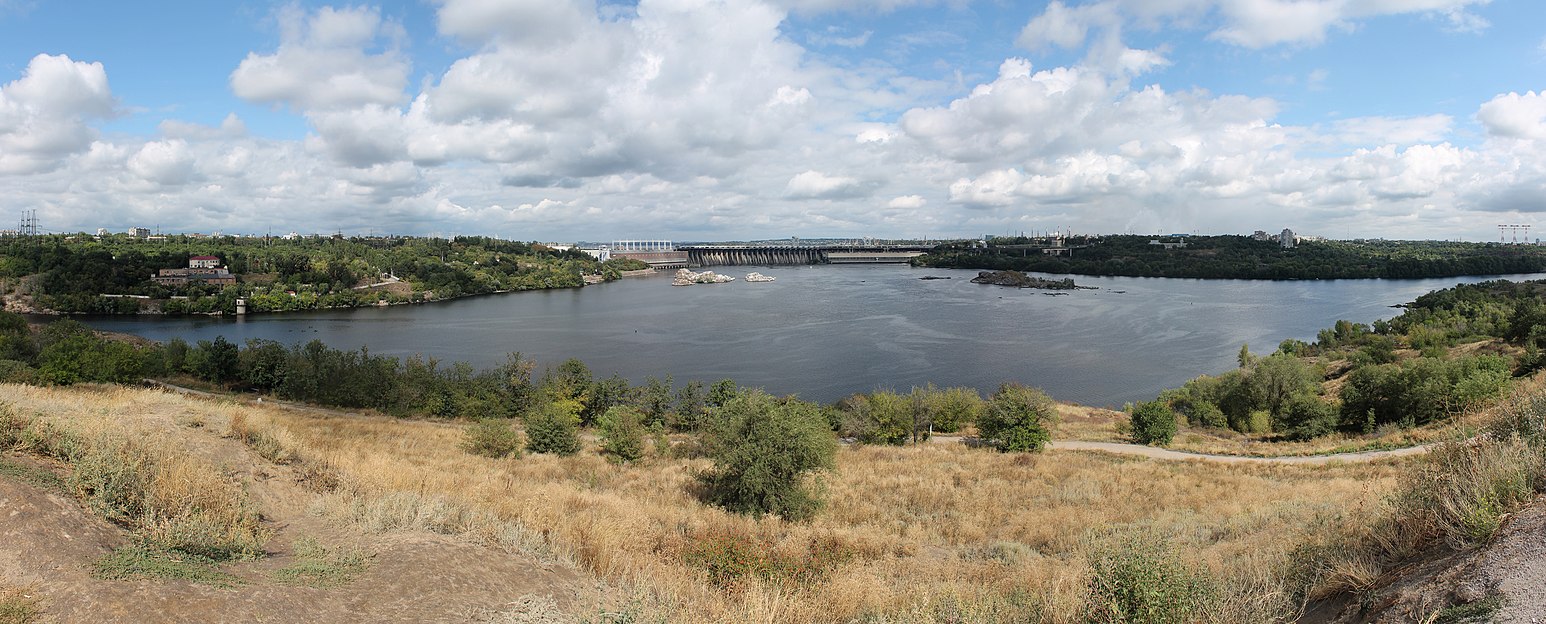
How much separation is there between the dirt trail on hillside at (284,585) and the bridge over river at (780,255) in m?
147

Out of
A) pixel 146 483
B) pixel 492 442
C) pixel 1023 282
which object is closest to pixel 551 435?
pixel 492 442

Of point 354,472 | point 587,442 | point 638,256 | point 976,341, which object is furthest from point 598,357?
point 638,256

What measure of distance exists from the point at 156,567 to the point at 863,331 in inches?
1786

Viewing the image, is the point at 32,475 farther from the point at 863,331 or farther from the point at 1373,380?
the point at 863,331

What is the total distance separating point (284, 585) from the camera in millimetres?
4016

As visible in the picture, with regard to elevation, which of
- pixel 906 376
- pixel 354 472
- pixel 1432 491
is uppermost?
pixel 1432 491

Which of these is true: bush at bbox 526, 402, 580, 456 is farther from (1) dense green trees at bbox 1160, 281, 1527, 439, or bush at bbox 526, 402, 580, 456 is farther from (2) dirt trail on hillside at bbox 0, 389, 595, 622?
(1) dense green trees at bbox 1160, 281, 1527, 439

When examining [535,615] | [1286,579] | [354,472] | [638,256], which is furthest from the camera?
[638,256]

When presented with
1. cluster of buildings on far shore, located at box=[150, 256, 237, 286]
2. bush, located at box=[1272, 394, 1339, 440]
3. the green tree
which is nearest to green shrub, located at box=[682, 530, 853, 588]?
the green tree

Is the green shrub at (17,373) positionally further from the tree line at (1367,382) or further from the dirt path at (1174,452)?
the tree line at (1367,382)

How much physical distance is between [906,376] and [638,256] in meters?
118

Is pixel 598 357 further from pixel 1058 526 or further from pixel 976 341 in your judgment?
pixel 1058 526

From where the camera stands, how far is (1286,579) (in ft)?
15.4

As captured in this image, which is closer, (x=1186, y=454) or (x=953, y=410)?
(x=1186, y=454)
